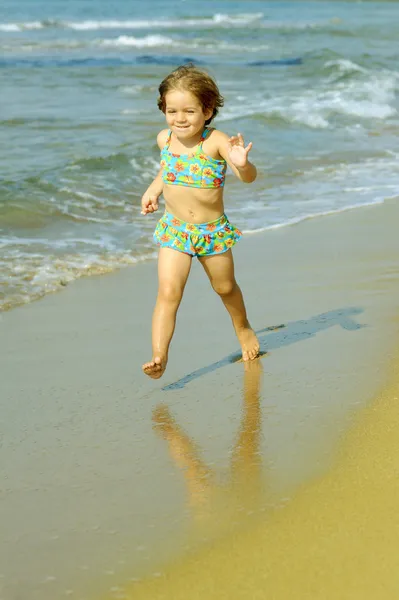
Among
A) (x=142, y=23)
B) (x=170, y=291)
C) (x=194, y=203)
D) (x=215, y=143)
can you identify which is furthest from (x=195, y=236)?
(x=142, y=23)

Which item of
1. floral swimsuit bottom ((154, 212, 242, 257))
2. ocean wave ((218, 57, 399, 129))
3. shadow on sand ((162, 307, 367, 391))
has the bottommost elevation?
ocean wave ((218, 57, 399, 129))

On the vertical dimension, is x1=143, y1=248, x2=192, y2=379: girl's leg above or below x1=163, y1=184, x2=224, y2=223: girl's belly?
below

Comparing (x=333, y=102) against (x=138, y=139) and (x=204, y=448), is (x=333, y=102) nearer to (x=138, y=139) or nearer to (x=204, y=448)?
(x=138, y=139)

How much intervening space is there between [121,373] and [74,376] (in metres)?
0.20

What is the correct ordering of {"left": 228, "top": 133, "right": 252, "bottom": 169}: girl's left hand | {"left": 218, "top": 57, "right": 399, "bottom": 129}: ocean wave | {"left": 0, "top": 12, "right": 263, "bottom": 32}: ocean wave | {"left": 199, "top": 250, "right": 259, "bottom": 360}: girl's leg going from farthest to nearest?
{"left": 0, "top": 12, "right": 263, "bottom": 32}: ocean wave
{"left": 218, "top": 57, "right": 399, "bottom": 129}: ocean wave
{"left": 199, "top": 250, "right": 259, "bottom": 360}: girl's leg
{"left": 228, "top": 133, "right": 252, "bottom": 169}: girl's left hand

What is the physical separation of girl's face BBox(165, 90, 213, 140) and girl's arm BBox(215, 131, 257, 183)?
134mm

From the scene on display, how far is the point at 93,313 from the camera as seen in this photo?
17.2ft

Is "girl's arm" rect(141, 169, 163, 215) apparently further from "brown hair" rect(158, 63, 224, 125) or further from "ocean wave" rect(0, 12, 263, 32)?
"ocean wave" rect(0, 12, 263, 32)

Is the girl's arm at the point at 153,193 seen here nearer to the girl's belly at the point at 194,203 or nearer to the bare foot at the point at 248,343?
the girl's belly at the point at 194,203

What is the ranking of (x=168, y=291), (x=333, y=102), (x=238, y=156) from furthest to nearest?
(x=333, y=102) → (x=168, y=291) → (x=238, y=156)

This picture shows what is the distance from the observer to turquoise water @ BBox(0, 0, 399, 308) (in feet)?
23.4

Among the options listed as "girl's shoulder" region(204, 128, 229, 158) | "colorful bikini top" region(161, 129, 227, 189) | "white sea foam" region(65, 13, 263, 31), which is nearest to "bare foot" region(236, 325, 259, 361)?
"colorful bikini top" region(161, 129, 227, 189)

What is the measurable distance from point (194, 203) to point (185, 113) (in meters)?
0.38

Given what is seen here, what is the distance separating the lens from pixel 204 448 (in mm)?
3340
